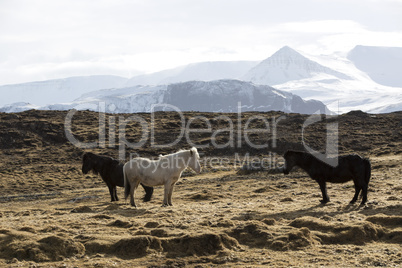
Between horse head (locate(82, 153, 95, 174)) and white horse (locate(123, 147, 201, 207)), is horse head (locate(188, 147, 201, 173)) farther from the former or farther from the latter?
horse head (locate(82, 153, 95, 174))

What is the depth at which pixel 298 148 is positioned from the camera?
44.7 meters

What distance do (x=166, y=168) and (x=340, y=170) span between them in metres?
6.18

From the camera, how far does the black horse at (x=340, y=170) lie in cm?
1573

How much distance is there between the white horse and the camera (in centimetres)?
1720

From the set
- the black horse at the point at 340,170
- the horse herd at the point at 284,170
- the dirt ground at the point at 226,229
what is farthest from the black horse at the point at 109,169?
the black horse at the point at 340,170

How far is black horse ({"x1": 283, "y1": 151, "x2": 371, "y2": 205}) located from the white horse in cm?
357

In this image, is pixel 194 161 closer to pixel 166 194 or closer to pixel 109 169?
pixel 166 194

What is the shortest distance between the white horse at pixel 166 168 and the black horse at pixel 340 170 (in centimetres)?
357

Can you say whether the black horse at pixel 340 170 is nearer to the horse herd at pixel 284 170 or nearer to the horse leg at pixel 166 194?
the horse herd at pixel 284 170

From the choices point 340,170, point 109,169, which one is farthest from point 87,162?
point 340,170

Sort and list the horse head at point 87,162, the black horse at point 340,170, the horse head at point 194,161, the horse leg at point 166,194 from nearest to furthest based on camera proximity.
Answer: the black horse at point 340,170 < the horse leg at point 166,194 < the horse head at point 194,161 < the horse head at point 87,162

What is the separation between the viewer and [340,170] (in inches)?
634

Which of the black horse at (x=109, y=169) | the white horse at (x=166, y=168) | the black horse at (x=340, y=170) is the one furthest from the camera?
the black horse at (x=109, y=169)

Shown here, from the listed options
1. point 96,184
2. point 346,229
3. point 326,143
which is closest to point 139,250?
point 346,229
